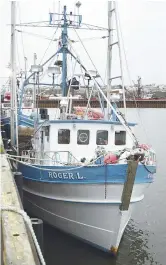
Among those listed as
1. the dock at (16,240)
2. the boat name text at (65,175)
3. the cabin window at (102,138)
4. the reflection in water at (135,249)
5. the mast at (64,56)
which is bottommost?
the reflection in water at (135,249)

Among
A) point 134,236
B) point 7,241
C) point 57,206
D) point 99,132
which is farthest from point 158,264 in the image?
point 7,241

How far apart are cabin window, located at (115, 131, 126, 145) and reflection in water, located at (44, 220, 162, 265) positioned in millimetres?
3201

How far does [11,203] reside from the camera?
21.7 feet

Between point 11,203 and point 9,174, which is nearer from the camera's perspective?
point 11,203

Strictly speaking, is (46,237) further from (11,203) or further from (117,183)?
(11,203)

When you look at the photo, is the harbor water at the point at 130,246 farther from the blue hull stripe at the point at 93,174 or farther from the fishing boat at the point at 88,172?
the blue hull stripe at the point at 93,174

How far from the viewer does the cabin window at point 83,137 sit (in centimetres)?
1172

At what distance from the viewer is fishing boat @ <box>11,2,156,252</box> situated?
33.0 ft

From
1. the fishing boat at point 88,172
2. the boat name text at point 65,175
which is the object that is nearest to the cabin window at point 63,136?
the fishing boat at point 88,172

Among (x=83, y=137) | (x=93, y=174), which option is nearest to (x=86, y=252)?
(x=93, y=174)

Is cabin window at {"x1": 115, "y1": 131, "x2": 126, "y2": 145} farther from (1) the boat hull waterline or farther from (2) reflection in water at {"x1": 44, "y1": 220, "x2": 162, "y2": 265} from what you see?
(2) reflection in water at {"x1": 44, "y1": 220, "x2": 162, "y2": 265}

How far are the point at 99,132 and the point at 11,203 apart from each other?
559cm

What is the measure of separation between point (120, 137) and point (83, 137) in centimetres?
118

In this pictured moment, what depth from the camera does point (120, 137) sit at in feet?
39.0
